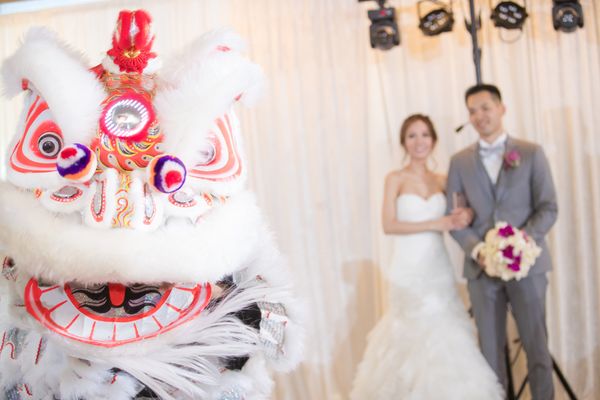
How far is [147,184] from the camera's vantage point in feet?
4.69

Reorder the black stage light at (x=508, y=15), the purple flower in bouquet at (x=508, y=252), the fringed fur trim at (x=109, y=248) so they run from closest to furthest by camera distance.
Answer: the fringed fur trim at (x=109, y=248)
the purple flower in bouquet at (x=508, y=252)
the black stage light at (x=508, y=15)

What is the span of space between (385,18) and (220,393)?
3.36 meters

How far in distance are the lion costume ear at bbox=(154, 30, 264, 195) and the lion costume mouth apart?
24cm

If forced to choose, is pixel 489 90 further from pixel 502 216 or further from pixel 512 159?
pixel 502 216

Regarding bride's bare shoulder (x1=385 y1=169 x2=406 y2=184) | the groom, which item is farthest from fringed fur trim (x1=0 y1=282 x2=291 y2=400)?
bride's bare shoulder (x1=385 y1=169 x2=406 y2=184)

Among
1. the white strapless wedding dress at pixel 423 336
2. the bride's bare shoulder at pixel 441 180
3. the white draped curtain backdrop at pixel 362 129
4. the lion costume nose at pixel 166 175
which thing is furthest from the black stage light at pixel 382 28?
the lion costume nose at pixel 166 175

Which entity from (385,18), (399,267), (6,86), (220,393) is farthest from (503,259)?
(6,86)

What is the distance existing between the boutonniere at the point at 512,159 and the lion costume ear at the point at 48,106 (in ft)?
8.54

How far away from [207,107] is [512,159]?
2495 millimetres

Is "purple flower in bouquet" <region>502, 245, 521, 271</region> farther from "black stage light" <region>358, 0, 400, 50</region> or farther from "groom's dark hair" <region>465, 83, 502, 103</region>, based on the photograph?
"black stage light" <region>358, 0, 400, 50</region>

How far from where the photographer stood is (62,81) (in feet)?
4.66

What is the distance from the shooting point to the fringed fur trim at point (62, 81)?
1.42 meters

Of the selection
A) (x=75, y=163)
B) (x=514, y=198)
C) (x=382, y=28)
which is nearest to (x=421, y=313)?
(x=514, y=198)

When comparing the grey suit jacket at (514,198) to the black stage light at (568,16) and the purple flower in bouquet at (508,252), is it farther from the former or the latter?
the black stage light at (568,16)
